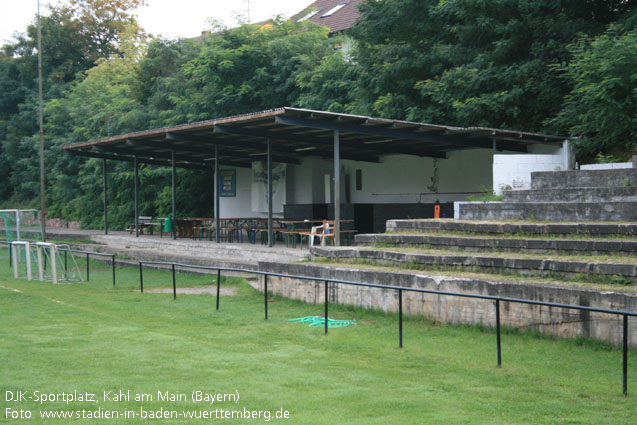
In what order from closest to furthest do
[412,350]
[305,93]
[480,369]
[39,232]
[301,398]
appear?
[301,398], [480,369], [412,350], [39,232], [305,93]

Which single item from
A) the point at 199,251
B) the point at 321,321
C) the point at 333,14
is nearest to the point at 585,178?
the point at 321,321

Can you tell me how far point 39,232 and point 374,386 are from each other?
21.8 m

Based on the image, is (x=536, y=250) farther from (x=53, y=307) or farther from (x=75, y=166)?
(x=75, y=166)

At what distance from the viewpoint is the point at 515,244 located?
11.5 metres

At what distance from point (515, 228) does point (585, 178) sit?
289 cm

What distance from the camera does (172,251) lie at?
2339 cm

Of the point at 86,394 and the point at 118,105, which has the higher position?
the point at 118,105

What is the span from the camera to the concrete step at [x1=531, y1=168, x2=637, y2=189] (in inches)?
527

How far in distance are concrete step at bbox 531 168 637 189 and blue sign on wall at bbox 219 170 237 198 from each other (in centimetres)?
1700

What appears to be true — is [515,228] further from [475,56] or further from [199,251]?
[199,251]

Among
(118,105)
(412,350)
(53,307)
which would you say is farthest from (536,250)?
(118,105)

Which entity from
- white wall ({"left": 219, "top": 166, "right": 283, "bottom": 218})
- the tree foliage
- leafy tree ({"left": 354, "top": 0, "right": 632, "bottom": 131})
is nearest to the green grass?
the tree foliage

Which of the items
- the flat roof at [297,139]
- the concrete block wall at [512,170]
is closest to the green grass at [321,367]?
the flat roof at [297,139]

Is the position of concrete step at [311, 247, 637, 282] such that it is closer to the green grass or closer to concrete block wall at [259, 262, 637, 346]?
concrete block wall at [259, 262, 637, 346]
